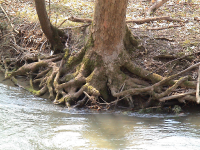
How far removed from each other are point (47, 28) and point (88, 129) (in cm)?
397

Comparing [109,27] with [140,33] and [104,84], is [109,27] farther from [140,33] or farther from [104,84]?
[140,33]

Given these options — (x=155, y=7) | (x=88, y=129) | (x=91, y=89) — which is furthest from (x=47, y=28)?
(x=155, y=7)

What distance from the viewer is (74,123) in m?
5.35

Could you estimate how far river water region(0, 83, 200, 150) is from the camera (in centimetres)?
426

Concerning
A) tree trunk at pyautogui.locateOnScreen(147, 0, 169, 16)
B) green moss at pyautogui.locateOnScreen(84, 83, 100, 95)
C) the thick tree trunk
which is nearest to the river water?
green moss at pyautogui.locateOnScreen(84, 83, 100, 95)

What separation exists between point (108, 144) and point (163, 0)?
27.0 feet

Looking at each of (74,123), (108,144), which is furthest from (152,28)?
(108,144)

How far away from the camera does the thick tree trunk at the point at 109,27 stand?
624 cm

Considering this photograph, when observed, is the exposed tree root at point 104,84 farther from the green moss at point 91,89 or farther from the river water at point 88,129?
the river water at point 88,129

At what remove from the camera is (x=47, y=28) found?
25.2 feet

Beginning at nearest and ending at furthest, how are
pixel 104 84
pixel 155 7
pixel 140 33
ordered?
pixel 104 84
pixel 140 33
pixel 155 7

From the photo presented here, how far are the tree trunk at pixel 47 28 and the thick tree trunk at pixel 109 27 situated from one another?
63.8 inches

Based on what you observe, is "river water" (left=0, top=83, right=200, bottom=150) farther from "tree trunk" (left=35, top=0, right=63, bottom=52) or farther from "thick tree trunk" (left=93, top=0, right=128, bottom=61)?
"tree trunk" (left=35, top=0, right=63, bottom=52)

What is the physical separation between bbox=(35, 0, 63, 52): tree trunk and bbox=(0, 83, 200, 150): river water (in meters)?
2.47
